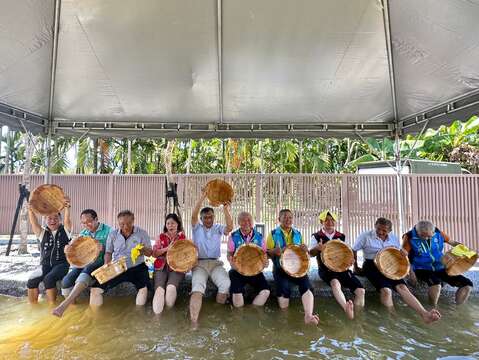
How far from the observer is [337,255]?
3.61 meters

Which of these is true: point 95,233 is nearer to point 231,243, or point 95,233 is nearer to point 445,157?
point 231,243

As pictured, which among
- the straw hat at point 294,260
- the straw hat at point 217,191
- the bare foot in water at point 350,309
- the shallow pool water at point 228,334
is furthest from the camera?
the straw hat at point 217,191

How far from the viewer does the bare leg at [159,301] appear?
3.45 metres

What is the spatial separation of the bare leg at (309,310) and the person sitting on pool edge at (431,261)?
1.51m

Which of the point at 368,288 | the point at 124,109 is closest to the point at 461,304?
the point at 368,288

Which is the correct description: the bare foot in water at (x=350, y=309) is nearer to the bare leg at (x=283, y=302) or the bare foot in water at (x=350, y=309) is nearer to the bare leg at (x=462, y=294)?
the bare leg at (x=283, y=302)

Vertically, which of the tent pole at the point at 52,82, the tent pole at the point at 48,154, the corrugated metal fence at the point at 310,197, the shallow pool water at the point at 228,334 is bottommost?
the shallow pool water at the point at 228,334

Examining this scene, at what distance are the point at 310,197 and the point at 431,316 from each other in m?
4.13

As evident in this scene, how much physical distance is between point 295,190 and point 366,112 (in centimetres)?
272

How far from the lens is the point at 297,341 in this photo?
2.85 m

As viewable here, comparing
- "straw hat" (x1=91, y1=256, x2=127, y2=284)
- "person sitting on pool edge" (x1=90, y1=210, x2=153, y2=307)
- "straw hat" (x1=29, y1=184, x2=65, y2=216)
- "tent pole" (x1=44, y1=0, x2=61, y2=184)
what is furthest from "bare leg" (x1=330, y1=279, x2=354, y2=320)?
"tent pole" (x1=44, y1=0, x2=61, y2=184)

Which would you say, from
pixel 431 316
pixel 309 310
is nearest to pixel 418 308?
pixel 431 316

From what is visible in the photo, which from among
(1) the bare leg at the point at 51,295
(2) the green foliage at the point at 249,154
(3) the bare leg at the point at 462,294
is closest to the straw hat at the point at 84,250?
(1) the bare leg at the point at 51,295

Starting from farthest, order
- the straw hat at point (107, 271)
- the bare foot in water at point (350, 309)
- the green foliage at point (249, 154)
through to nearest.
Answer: the green foliage at point (249, 154), the bare foot in water at point (350, 309), the straw hat at point (107, 271)
